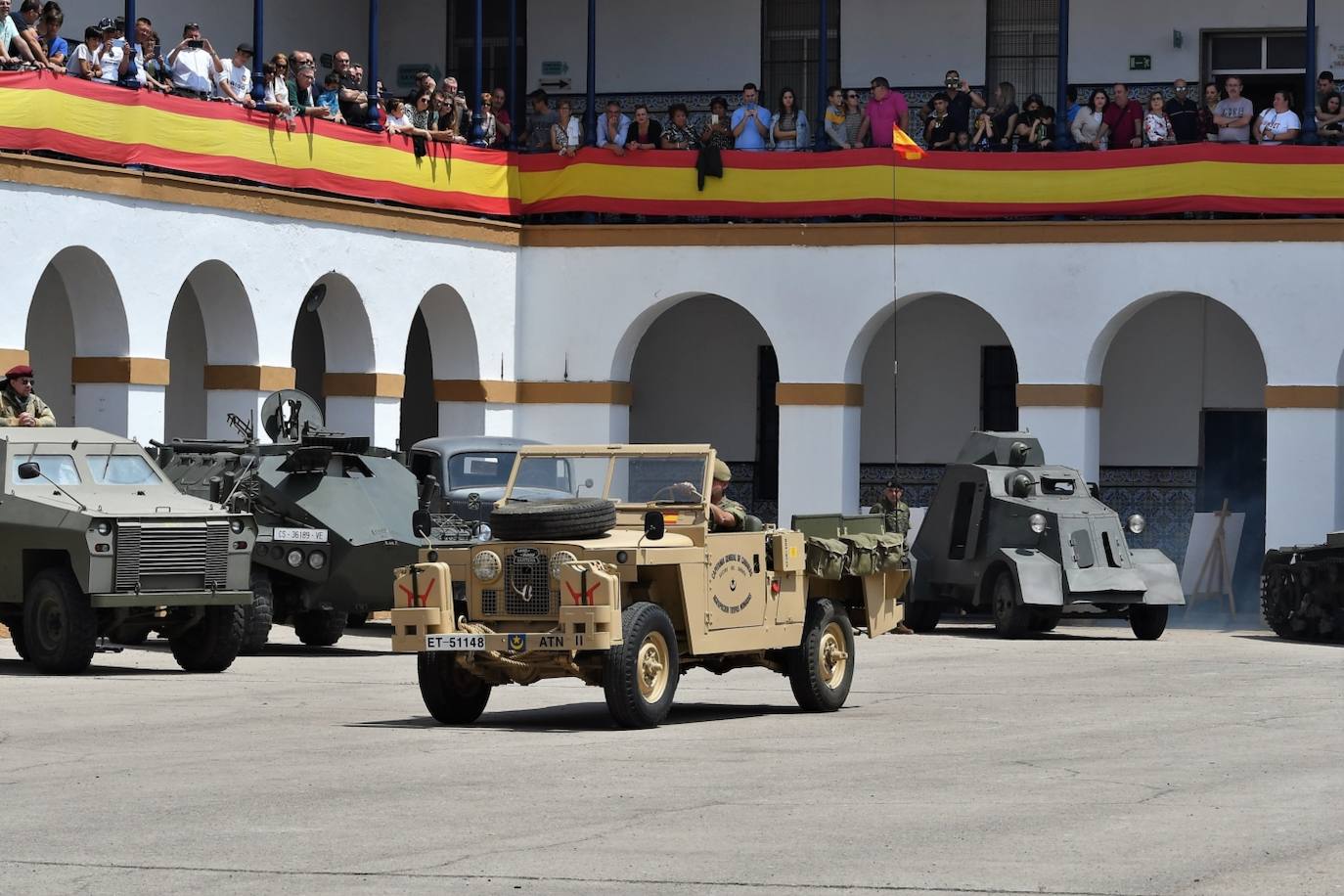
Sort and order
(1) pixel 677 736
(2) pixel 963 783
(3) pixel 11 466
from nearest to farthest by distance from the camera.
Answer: (2) pixel 963 783
(1) pixel 677 736
(3) pixel 11 466

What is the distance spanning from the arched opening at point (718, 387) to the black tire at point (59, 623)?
672 inches

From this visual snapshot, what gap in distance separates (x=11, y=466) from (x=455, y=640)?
5.58m

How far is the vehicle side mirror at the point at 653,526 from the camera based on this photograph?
14.7 meters

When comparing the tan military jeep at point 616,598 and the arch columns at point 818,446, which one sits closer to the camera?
the tan military jeep at point 616,598

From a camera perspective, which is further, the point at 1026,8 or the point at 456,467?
the point at 1026,8

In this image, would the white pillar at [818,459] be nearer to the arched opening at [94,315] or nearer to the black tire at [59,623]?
the arched opening at [94,315]

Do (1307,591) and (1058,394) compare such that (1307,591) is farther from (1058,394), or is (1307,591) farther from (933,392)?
(933,392)

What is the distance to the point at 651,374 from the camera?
1387 inches

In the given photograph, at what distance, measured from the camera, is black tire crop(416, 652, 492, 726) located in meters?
14.7

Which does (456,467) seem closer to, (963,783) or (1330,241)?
(1330,241)

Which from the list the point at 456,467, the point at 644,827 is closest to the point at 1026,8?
the point at 456,467

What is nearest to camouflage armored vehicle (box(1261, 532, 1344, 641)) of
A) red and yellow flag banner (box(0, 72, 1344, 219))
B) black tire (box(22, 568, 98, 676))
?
red and yellow flag banner (box(0, 72, 1344, 219))

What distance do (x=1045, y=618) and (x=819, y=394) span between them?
6069 mm

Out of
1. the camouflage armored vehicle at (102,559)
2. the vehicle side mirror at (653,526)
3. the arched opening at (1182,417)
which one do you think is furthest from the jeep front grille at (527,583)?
the arched opening at (1182,417)
